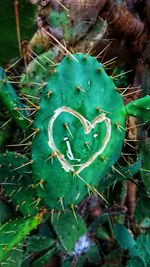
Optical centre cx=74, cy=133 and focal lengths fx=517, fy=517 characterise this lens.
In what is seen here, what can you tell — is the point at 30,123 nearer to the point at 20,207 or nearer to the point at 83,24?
the point at 20,207

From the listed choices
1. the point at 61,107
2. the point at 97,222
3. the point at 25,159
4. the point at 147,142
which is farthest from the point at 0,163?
A: the point at 97,222

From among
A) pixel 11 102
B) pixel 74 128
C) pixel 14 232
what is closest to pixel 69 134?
pixel 74 128

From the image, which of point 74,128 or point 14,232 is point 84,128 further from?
point 14,232

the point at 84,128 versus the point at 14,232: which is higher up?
the point at 84,128

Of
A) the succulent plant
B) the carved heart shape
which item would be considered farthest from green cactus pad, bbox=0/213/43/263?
the carved heart shape

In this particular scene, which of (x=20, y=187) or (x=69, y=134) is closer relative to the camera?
(x=69, y=134)

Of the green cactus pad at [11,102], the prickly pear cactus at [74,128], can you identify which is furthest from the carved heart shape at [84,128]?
the green cactus pad at [11,102]

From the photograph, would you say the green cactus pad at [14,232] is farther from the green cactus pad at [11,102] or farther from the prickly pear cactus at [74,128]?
the green cactus pad at [11,102]
